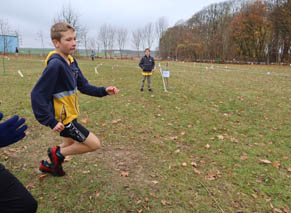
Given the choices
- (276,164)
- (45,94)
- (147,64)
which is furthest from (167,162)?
(147,64)

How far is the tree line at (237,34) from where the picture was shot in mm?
37500

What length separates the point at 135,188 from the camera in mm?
2965

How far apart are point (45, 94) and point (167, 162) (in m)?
2.46

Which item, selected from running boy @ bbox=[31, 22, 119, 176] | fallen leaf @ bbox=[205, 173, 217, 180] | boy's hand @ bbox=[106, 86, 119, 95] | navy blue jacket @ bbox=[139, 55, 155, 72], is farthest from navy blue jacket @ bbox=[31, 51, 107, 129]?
navy blue jacket @ bbox=[139, 55, 155, 72]

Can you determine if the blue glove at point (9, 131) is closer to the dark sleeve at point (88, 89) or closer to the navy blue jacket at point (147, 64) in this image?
the dark sleeve at point (88, 89)

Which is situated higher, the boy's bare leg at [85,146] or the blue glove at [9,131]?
the blue glove at [9,131]

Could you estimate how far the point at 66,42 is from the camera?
2.29 m

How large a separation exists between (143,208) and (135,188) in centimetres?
40

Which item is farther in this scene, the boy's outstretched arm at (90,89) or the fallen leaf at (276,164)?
the fallen leaf at (276,164)

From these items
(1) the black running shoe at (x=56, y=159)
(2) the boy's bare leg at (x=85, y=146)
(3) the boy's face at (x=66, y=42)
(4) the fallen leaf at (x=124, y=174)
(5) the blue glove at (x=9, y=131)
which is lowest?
(4) the fallen leaf at (x=124, y=174)

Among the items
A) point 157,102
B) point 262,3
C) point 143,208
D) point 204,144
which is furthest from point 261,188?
point 262,3

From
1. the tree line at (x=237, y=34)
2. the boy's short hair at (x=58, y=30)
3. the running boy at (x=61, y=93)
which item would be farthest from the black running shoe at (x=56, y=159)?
the tree line at (x=237, y=34)

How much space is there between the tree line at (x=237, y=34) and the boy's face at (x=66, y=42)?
43.9m

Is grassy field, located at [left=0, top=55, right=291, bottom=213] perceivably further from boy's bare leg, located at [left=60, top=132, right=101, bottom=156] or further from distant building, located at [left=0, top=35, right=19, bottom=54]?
distant building, located at [left=0, top=35, right=19, bottom=54]
